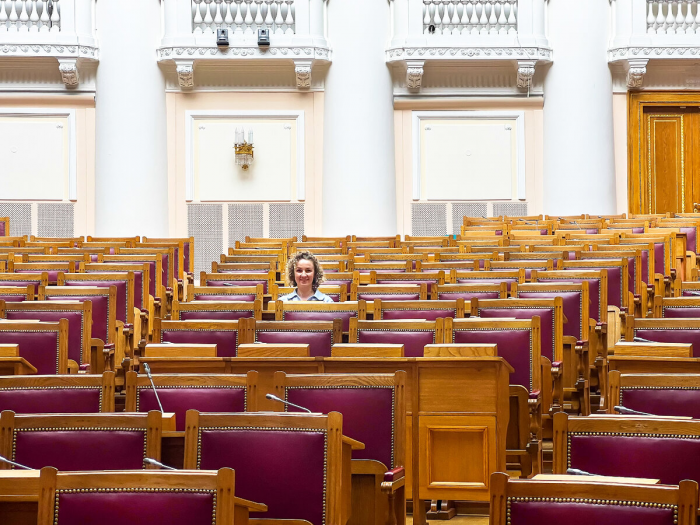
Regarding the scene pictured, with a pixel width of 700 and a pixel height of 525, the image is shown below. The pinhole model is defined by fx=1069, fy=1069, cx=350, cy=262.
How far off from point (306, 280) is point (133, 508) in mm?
2307

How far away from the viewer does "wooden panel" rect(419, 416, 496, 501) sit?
2.71 m

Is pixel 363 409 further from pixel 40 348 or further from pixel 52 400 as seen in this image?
pixel 40 348

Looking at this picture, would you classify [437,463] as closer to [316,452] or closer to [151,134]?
[316,452]

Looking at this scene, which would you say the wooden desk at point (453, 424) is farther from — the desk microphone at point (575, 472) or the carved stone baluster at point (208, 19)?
the carved stone baluster at point (208, 19)

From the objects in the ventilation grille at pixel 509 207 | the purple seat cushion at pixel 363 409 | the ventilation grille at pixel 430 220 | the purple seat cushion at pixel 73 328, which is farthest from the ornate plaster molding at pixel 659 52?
the purple seat cushion at pixel 363 409

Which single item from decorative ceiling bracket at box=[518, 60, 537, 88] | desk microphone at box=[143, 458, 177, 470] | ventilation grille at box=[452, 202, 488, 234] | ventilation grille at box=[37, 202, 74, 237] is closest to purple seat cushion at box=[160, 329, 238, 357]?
desk microphone at box=[143, 458, 177, 470]

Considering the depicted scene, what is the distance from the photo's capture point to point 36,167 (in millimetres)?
8359

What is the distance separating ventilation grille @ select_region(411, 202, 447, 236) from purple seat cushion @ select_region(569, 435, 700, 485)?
648 cm

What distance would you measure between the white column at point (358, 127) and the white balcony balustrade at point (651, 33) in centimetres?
182

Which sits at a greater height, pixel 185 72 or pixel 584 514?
pixel 185 72

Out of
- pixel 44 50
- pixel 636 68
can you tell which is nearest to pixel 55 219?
pixel 44 50

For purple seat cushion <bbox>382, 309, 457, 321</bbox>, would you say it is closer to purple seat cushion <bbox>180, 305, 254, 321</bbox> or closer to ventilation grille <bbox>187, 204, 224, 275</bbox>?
purple seat cushion <bbox>180, 305, 254, 321</bbox>

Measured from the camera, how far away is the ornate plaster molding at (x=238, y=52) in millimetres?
8062

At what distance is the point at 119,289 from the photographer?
15.0ft
